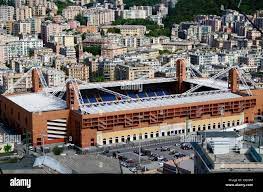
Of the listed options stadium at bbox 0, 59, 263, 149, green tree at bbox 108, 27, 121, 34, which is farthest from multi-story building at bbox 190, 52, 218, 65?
green tree at bbox 108, 27, 121, 34

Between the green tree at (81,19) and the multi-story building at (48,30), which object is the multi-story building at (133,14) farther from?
the multi-story building at (48,30)

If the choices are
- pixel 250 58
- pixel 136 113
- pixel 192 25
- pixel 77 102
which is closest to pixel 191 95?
pixel 136 113

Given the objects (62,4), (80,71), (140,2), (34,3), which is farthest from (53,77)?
(140,2)

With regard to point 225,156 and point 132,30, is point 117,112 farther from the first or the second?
point 132,30

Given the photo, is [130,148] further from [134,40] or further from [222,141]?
[134,40]

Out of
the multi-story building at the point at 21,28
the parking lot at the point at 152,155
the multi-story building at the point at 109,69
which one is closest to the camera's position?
the parking lot at the point at 152,155

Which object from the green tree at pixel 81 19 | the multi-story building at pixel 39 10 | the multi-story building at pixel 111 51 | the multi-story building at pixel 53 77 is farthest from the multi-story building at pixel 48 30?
the multi-story building at pixel 53 77
